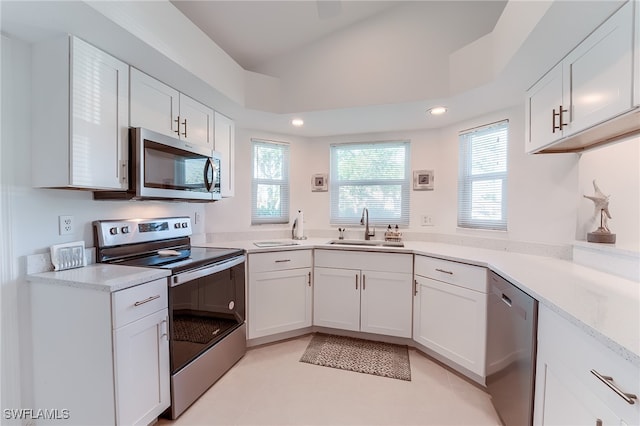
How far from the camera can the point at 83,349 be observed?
1356 mm

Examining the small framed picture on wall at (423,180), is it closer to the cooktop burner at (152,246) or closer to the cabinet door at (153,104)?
the cooktop burner at (152,246)

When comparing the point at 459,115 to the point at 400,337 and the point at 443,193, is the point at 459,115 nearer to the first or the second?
the point at 443,193

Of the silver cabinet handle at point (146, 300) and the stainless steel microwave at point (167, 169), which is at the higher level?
the stainless steel microwave at point (167, 169)

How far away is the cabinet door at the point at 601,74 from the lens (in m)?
1.10

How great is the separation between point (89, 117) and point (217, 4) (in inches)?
49.0

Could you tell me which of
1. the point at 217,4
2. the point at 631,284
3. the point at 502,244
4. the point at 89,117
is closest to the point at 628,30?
the point at 631,284

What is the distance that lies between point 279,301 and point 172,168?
144 centimetres

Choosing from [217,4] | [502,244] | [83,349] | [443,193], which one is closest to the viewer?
[83,349]

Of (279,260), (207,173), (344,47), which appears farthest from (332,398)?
(344,47)

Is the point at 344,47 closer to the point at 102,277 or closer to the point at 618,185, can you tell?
the point at 618,185

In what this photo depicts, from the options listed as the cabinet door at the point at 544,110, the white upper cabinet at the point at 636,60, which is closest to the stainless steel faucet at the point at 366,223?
the cabinet door at the point at 544,110

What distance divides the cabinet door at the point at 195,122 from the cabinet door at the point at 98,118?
448mm

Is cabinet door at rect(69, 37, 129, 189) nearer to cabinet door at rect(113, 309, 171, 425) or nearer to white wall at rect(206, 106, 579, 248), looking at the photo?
cabinet door at rect(113, 309, 171, 425)

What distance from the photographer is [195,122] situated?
221 centimetres
